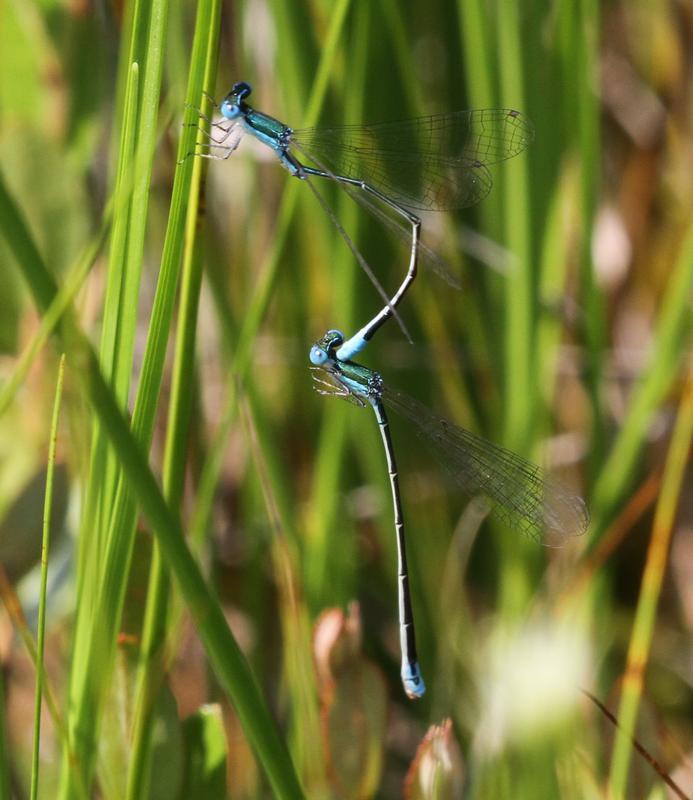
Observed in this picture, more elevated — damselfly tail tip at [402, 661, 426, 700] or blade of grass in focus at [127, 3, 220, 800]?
blade of grass in focus at [127, 3, 220, 800]

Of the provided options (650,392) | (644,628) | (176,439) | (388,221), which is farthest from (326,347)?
(650,392)

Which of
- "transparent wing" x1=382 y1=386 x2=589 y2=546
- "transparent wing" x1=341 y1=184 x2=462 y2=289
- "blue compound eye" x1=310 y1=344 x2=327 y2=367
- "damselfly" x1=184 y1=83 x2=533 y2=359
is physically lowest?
"transparent wing" x1=382 y1=386 x2=589 y2=546

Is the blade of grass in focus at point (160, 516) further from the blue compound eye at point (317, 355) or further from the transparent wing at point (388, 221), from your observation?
the transparent wing at point (388, 221)

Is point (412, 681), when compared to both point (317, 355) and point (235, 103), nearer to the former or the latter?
point (317, 355)

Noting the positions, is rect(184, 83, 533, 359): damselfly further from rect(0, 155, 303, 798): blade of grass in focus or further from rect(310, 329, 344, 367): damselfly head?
rect(0, 155, 303, 798): blade of grass in focus

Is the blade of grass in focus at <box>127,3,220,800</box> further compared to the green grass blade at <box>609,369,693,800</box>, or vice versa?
the green grass blade at <box>609,369,693,800</box>

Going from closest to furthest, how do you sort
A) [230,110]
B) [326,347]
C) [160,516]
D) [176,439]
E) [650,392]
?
[160,516] → [176,439] → [230,110] → [326,347] → [650,392]

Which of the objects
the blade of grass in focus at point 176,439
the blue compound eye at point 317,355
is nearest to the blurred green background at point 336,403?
the blade of grass in focus at point 176,439

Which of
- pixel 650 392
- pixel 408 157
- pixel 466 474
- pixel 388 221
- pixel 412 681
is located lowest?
pixel 412 681

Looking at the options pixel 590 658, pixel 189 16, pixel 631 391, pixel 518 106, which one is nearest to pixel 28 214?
pixel 189 16

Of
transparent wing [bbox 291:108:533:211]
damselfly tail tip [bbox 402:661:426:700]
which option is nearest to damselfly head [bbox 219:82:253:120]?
transparent wing [bbox 291:108:533:211]
